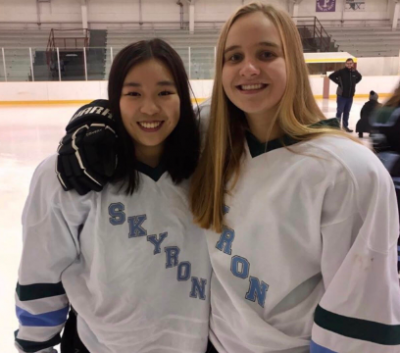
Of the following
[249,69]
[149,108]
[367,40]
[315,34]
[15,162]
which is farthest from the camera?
[367,40]

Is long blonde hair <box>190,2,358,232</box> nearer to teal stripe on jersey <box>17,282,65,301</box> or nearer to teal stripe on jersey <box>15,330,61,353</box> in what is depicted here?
teal stripe on jersey <box>17,282,65,301</box>

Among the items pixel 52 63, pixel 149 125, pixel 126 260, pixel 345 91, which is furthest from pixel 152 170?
pixel 52 63

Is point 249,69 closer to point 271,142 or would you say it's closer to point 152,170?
point 271,142

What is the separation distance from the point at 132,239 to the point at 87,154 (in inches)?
8.7

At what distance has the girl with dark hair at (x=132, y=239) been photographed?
98 cm

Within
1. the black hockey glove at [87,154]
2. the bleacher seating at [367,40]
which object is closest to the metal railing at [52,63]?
the bleacher seating at [367,40]

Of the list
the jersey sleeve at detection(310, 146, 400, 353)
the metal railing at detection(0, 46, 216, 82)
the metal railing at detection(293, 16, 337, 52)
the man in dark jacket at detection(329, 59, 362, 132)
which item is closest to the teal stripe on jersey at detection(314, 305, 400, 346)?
the jersey sleeve at detection(310, 146, 400, 353)

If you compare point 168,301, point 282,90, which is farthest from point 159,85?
point 168,301

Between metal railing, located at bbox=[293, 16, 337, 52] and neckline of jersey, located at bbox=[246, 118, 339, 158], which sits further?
metal railing, located at bbox=[293, 16, 337, 52]

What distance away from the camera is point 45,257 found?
100 centimetres

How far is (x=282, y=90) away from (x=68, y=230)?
1.90 ft

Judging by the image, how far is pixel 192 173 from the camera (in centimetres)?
106

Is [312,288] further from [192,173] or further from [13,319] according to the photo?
[13,319]

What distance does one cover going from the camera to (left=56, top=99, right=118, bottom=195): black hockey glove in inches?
36.1
